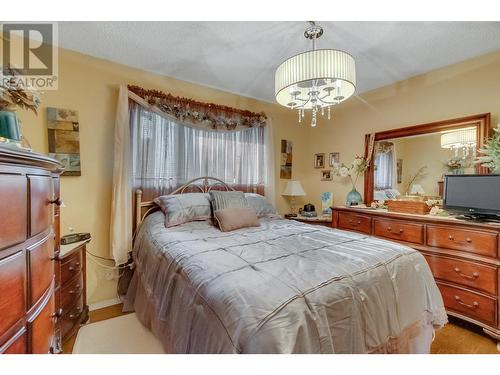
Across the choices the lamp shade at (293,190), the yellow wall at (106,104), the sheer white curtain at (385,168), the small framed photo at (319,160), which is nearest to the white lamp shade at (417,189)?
the sheer white curtain at (385,168)

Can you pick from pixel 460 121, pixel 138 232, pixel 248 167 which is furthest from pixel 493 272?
pixel 138 232

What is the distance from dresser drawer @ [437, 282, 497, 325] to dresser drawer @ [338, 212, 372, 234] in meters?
0.79

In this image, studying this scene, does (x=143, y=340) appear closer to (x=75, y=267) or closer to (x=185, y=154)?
(x=75, y=267)

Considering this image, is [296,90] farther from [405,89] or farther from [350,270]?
[405,89]

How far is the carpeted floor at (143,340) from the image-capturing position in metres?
1.67

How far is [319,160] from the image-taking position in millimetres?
3719

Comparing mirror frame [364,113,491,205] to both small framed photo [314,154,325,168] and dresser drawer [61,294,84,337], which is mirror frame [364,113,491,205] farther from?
dresser drawer [61,294,84,337]

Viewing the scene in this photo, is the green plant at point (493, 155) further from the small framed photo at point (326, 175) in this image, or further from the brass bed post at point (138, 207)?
the brass bed post at point (138, 207)

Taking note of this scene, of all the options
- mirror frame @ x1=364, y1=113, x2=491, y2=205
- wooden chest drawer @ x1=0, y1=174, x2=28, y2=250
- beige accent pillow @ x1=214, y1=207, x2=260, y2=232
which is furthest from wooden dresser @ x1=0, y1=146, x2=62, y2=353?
mirror frame @ x1=364, y1=113, x2=491, y2=205

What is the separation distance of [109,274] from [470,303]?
3.36 metres

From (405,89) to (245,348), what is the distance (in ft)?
10.6

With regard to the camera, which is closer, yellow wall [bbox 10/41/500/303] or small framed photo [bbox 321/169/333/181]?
yellow wall [bbox 10/41/500/303]

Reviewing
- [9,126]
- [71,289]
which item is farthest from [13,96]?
[71,289]

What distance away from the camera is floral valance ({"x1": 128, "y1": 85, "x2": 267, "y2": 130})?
2499mm
